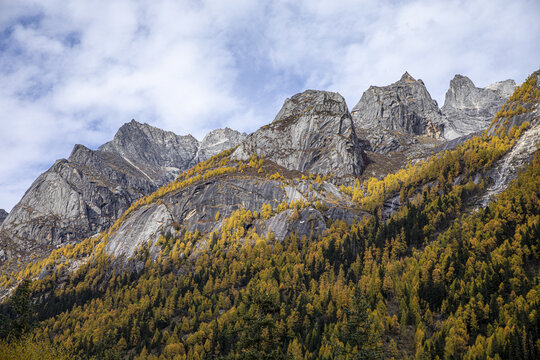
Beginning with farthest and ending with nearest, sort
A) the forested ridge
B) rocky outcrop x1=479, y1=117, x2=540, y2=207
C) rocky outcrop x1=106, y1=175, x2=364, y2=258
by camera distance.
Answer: rocky outcrop x1=106, y1=175, x2=364, y2=258 → rocky outcrop x1=479, y1=117, x2=540, y2=207 → the forested ridge

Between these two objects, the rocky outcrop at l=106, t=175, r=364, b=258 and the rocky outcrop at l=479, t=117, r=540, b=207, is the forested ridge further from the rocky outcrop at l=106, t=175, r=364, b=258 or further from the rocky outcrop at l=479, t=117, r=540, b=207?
the rocky outcrop at l=106, t=175, r=364, b=258

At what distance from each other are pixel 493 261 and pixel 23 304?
360ft

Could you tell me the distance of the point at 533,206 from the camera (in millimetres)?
107500

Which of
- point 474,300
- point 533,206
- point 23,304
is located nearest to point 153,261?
point 23,304

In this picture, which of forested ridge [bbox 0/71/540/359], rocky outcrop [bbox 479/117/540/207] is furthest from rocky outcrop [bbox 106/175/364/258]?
rocky outcrop [bbox 479/117/540/207]

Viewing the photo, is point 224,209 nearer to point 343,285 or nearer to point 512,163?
point 343,285

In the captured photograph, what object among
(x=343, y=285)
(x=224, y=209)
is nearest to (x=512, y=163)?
(x=343, y=285)

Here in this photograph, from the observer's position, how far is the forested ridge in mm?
68562

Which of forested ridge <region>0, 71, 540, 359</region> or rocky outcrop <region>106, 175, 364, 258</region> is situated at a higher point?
rocky outcrop <region>106, 175, 364, 258</region>

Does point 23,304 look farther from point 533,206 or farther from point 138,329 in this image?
point 533,206

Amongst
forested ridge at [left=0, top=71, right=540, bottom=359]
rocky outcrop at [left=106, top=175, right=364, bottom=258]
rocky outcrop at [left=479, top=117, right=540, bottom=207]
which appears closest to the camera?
forested ridge at [left=0, top=71, right=540, bottom=359]

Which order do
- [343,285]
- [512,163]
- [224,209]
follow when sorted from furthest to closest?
1. [224,209]
2. [512,163]
3. [343,285]

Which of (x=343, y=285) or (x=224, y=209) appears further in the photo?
(x=224, y=209)

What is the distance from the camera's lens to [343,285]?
11081 cm
